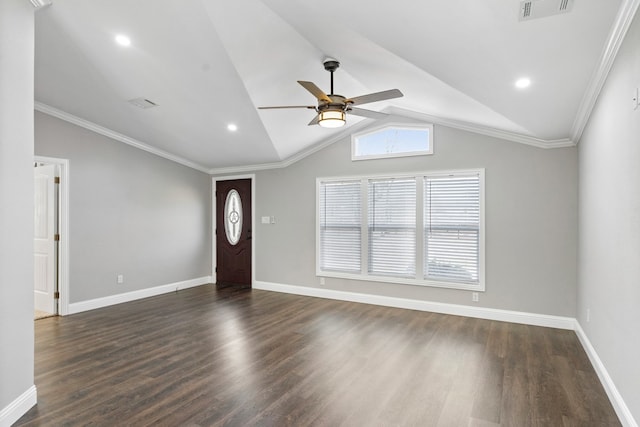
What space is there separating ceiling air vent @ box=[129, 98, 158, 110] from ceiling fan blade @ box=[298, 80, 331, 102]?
7.97ft

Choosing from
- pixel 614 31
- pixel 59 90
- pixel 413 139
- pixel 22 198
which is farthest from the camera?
pixel 413 139

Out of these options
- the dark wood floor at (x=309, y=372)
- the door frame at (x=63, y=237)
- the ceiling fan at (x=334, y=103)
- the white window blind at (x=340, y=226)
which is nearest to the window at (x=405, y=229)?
the white window blind at (x=340, y=226)

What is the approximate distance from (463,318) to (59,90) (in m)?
5.93

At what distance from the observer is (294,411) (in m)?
2.51

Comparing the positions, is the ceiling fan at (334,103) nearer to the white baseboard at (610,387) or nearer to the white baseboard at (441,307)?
the white baseboard at (610,387)

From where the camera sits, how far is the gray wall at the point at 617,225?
6.79 feet

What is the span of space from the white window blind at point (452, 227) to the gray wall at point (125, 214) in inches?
178

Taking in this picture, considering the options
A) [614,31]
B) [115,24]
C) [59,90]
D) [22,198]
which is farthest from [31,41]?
[614,31]

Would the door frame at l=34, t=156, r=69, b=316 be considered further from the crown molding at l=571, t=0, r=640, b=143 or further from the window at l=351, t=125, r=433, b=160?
the crown molding at l=571, t=0, r=640, b=143

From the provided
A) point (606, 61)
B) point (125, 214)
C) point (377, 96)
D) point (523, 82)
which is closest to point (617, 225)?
point (606, 61)

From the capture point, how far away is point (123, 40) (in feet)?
11.0

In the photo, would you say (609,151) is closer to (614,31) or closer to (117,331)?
(614,31)

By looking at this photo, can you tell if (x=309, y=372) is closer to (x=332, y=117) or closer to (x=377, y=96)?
(x=332, y=117)

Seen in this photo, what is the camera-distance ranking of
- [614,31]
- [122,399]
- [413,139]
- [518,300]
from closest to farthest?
[614,31]
[122,399]
[518,300]
[413,139]
